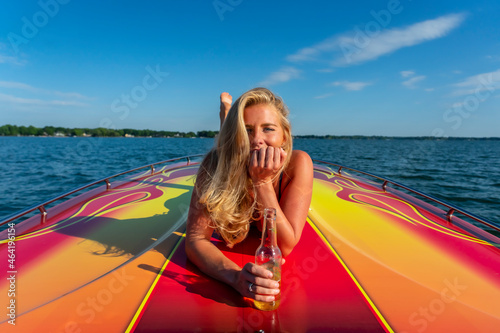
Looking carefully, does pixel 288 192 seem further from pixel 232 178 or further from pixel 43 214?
pixel 43 214

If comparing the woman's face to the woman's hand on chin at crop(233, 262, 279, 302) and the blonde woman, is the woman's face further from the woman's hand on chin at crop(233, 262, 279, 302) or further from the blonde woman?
the woman's hand on chin at crop(233, 262, 279, 302)

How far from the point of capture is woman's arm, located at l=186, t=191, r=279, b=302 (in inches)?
52.4

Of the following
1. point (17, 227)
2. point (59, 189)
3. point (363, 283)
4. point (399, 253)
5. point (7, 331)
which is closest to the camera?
point (7, 331)

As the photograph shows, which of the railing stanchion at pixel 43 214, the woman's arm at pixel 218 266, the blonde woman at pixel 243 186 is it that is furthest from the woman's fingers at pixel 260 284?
the railing stanchion at pixel 43 214

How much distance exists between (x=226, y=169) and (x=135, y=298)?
1.00 m

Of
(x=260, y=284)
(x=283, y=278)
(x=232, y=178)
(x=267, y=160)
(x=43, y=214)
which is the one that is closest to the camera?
(x=260, y=284)

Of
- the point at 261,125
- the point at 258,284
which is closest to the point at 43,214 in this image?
the point at 261,125

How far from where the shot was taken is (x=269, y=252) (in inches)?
54.2

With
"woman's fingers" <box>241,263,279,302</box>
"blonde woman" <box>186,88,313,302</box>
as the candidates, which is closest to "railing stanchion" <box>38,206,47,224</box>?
"blonde woman" <box>186,88,313,302</box>

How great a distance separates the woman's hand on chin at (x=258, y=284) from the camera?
132 cm

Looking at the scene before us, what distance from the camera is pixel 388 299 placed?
1581 mm

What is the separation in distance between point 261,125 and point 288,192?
545 millimetres

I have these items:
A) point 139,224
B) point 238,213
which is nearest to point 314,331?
point 238,213

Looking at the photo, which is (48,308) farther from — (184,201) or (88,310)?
(184,201)
